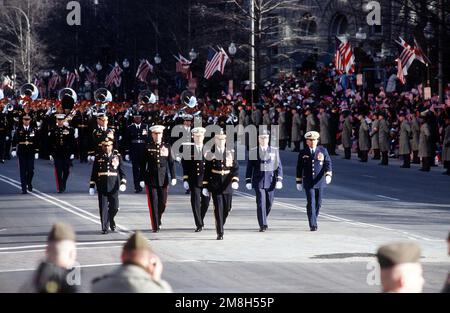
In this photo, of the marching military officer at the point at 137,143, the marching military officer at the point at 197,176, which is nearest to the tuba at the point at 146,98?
the marching military officer at the point at 137,143

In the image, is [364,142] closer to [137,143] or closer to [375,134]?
[375,134]

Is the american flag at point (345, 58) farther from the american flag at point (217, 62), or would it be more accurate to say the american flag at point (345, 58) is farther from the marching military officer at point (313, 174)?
the marching military officer at point (313, 174)

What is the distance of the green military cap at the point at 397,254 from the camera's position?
704 cm

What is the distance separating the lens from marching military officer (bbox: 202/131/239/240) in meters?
20.0

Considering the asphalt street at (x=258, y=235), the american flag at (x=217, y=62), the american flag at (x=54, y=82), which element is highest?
the american flag at (x=54, y=82)

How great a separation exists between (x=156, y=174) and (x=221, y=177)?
132 centimetres

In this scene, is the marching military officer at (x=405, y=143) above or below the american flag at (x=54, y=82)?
below

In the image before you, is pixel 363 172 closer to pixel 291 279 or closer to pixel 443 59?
pixel 443 59

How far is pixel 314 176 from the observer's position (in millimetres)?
20875

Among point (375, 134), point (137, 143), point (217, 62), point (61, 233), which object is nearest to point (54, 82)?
point (217, 62)

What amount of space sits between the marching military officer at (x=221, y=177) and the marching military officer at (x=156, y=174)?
76cm

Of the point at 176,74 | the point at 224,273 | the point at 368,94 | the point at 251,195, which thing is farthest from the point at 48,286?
the point at 176,74
